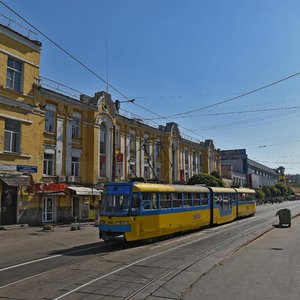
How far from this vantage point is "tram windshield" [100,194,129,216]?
18.2 m

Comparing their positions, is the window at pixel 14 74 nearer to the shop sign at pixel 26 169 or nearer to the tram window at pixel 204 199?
the shop sign at pixel 26 169

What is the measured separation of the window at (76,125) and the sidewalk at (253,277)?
2388 centimetres

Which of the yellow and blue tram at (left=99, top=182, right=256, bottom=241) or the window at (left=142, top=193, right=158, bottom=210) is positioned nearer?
the yellow and blue tram at (left=99, top=182, right=256, bottom=241)

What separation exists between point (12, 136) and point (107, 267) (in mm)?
19732

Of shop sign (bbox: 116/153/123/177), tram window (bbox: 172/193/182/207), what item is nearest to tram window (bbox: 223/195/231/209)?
tram window (bbox: 172/193/182/207)

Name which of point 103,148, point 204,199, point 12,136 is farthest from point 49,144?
point 204,199

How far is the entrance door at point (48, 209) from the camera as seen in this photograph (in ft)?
107

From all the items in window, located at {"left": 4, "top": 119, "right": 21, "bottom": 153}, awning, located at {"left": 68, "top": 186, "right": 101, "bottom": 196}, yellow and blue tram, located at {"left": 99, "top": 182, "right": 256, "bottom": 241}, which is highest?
window, located at {"left": 4, "top": 119, "right": 21, "bottom": 153}

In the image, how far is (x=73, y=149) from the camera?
36969 mm

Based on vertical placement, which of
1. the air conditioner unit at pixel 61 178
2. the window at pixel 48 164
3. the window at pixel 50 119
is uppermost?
the window at pixel 50 119

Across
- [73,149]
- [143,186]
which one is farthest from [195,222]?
[73,149]

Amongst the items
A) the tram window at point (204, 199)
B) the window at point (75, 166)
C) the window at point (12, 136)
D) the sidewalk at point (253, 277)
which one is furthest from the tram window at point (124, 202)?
the window at point (75, 166)

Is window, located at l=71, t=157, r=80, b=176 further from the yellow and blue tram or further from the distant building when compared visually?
the distant building

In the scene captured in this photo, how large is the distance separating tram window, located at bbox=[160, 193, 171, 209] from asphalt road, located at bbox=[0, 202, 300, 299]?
67.6 inches
